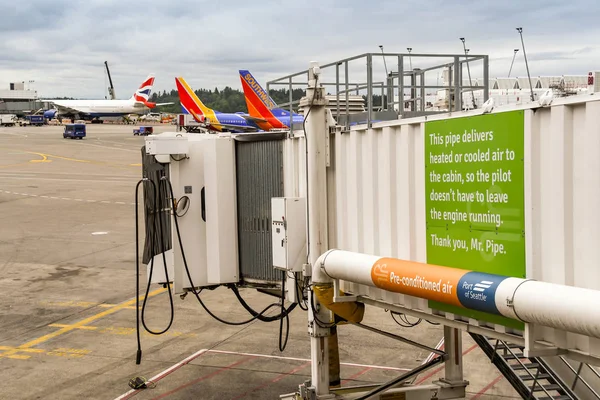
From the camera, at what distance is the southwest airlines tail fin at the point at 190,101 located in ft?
258

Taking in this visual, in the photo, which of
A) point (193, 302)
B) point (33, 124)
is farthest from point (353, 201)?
point (33, 124)

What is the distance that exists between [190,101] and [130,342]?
62.0 metres

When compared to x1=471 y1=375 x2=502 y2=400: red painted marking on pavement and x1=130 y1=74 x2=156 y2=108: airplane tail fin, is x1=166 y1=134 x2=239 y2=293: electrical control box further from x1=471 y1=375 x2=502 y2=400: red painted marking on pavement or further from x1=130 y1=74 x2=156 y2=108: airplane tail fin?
x1=130 y1=74 x2=156 y2=108: airplane tail fin

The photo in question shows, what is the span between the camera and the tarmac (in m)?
16.0

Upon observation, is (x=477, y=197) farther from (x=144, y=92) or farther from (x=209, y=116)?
(x=144, y=92)

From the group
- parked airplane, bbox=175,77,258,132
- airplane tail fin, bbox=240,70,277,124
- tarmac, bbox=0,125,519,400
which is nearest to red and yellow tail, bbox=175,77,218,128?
parked airplane, bbox=175,77,258,132

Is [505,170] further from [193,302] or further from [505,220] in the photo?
[193,302]

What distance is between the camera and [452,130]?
7.82 meters

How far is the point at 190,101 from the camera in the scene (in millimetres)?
79188

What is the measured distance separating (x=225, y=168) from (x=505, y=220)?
20.5 feet

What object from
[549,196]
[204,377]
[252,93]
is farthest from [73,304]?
[252,93]

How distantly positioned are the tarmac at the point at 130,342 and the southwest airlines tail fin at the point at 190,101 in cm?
4496

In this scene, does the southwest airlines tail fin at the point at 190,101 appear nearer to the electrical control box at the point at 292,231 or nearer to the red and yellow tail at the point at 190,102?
the red and yellow tail at the point at 190,102

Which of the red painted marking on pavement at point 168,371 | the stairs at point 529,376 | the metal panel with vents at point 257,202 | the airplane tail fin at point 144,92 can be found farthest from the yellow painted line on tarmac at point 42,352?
the airplane tail fin at point 144,92
